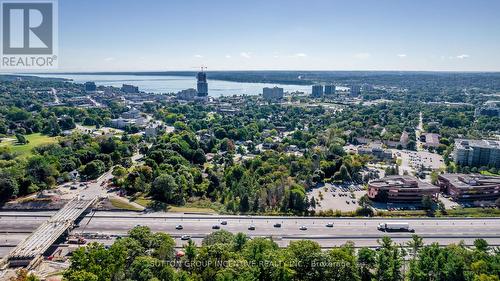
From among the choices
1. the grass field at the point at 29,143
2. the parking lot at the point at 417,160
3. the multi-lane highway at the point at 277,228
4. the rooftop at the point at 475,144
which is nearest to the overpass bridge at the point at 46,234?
the multi-lane highway at the point at 277,228

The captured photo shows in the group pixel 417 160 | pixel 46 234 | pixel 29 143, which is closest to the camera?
pixel 46 234

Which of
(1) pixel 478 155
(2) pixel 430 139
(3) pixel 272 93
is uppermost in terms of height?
(3) pixel 272 93

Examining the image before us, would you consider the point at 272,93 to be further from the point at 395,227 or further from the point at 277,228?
the point at 277,228

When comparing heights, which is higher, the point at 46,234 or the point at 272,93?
the point at 272,93

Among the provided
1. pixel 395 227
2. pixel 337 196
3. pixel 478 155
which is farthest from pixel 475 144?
pixel 395 227

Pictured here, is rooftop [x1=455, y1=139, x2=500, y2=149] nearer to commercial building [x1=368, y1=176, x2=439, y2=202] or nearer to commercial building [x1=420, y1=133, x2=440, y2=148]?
commercial building [x1=420, y1=133, x2=440, y2=148]

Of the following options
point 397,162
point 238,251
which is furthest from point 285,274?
point 397,162

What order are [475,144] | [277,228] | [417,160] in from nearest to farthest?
[277,228]
[475,144]
[417,160]
